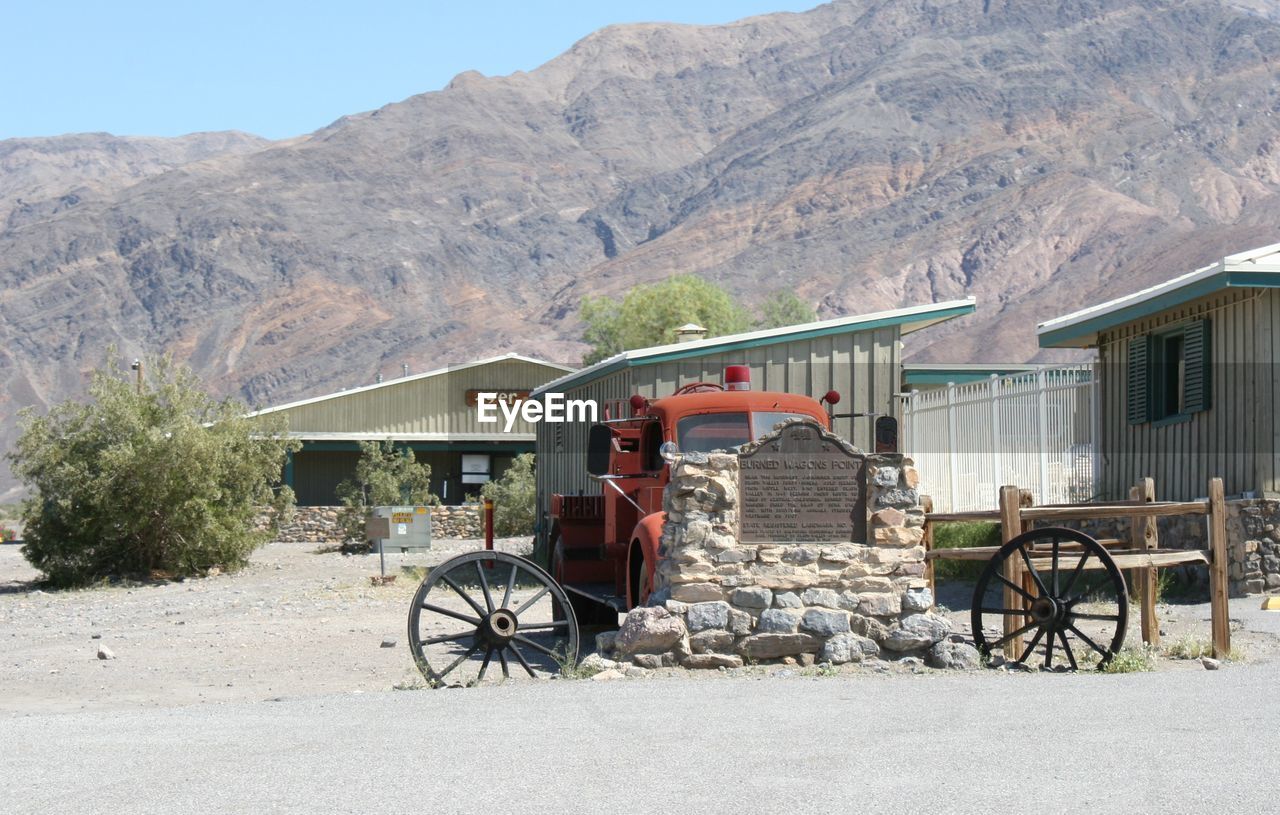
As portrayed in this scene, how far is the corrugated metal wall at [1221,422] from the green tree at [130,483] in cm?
1479

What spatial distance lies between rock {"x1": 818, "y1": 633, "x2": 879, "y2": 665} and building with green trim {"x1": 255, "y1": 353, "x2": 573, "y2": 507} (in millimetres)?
30345

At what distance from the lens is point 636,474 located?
506 inches

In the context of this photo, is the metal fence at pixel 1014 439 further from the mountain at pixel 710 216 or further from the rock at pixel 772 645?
the mountain at pixel 710 216

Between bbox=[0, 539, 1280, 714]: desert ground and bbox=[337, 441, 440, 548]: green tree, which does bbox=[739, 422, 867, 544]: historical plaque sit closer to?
bbox=[0, 539, 1280, 714]: desert ground

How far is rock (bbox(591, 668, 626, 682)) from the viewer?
34.2 ft

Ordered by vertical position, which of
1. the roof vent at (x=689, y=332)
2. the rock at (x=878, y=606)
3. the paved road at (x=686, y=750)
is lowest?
the paved road at (x=686, y=750)

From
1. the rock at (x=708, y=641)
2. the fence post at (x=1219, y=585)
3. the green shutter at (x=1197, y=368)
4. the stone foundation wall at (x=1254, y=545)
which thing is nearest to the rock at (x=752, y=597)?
the rock at (x=708, y=641)

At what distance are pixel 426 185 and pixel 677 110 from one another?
4607cm

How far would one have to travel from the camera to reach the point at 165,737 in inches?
332

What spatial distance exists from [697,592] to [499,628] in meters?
1.41

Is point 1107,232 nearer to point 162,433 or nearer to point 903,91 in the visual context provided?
point 903,91

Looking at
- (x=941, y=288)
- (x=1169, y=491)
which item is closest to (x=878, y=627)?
(x=1169, y=491)

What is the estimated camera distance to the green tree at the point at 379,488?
33812 millimetres

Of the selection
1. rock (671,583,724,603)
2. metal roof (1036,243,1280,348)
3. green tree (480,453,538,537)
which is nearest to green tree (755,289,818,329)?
green tree (480,453,538,537)
